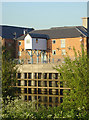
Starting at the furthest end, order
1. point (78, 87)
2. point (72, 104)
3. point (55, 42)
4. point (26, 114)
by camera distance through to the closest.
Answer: point (55, 42) < point (72, 104) < point (78, 87) < point (26, 114)

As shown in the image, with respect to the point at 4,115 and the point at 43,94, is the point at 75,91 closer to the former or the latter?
the point at 4,115

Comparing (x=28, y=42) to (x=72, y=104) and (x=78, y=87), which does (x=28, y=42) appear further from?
(x=78, y=87)

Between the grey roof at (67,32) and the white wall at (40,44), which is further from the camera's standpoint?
the white wall at (40,44)

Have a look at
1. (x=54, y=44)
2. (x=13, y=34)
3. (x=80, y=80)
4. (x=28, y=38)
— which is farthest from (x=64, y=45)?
(x=80, y=80)

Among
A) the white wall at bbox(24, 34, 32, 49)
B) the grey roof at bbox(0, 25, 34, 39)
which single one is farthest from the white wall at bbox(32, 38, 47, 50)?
the grey roof at bbox(0, 25, 34, 39)

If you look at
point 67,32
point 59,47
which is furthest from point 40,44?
point 67,32

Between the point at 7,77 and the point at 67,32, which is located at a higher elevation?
the point at 67,32

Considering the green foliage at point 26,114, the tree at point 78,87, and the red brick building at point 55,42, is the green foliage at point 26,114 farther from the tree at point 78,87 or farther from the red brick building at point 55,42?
the red brick building at point 55,42

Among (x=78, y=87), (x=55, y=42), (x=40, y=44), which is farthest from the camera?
(x=40, y=44)

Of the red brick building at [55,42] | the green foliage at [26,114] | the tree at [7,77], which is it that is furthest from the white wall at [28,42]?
the green foliage at [26,114]

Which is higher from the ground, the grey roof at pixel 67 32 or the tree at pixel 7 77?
the grey roof at pixel 67 32

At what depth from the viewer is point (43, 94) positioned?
4578 centimetres

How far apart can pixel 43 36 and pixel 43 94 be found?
938 inches

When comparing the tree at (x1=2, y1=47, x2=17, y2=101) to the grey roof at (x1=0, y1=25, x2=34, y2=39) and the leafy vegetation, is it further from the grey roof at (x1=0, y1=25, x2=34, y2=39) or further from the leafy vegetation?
the grey roof at (x1=0, y1=25, x2=34, y2=39)
